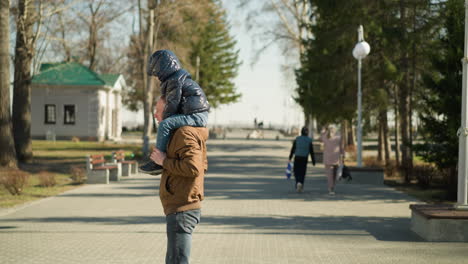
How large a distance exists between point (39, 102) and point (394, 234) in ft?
140

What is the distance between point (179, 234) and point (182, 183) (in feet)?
1.27

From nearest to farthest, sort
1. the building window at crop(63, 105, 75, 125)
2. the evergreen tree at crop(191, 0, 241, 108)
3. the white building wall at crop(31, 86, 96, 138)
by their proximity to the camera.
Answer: the white building wall at crop(31, 86, 96, 138), the building window at crop(63, 105, 75, 125), the evergreen tree at crop(191, 0, 241, 108)

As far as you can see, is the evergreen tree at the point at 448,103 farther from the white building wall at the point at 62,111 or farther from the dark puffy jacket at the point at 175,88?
the white building wall at the point at 62,111

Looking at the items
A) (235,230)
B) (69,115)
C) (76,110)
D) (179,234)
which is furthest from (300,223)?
(69,115)

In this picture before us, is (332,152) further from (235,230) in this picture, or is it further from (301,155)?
(235,230)

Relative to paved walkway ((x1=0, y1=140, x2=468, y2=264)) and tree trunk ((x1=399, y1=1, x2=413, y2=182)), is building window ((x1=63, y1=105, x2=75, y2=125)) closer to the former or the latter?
tree trunk ((x1=399, y1=1, x2=413, y2=182))

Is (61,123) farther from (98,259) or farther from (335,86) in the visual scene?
(98,259)

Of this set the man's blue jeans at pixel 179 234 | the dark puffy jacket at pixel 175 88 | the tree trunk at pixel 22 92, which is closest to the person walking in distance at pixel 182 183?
the man's blue jeans at pixel 179 234

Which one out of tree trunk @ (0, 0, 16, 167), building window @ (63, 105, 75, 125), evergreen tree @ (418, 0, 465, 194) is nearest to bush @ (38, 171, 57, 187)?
tree trunk @ (0, 0, 16, 167)

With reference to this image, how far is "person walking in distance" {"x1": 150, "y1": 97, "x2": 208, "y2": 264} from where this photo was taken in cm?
452

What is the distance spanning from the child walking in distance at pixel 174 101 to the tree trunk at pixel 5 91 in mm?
18138

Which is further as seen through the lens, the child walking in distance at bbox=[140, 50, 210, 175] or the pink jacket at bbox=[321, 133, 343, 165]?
the pink jacket at bbox=[321, 133, 343, 165]

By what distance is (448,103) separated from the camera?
47.7 feet

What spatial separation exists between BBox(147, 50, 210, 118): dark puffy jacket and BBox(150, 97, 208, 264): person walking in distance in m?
0.17
